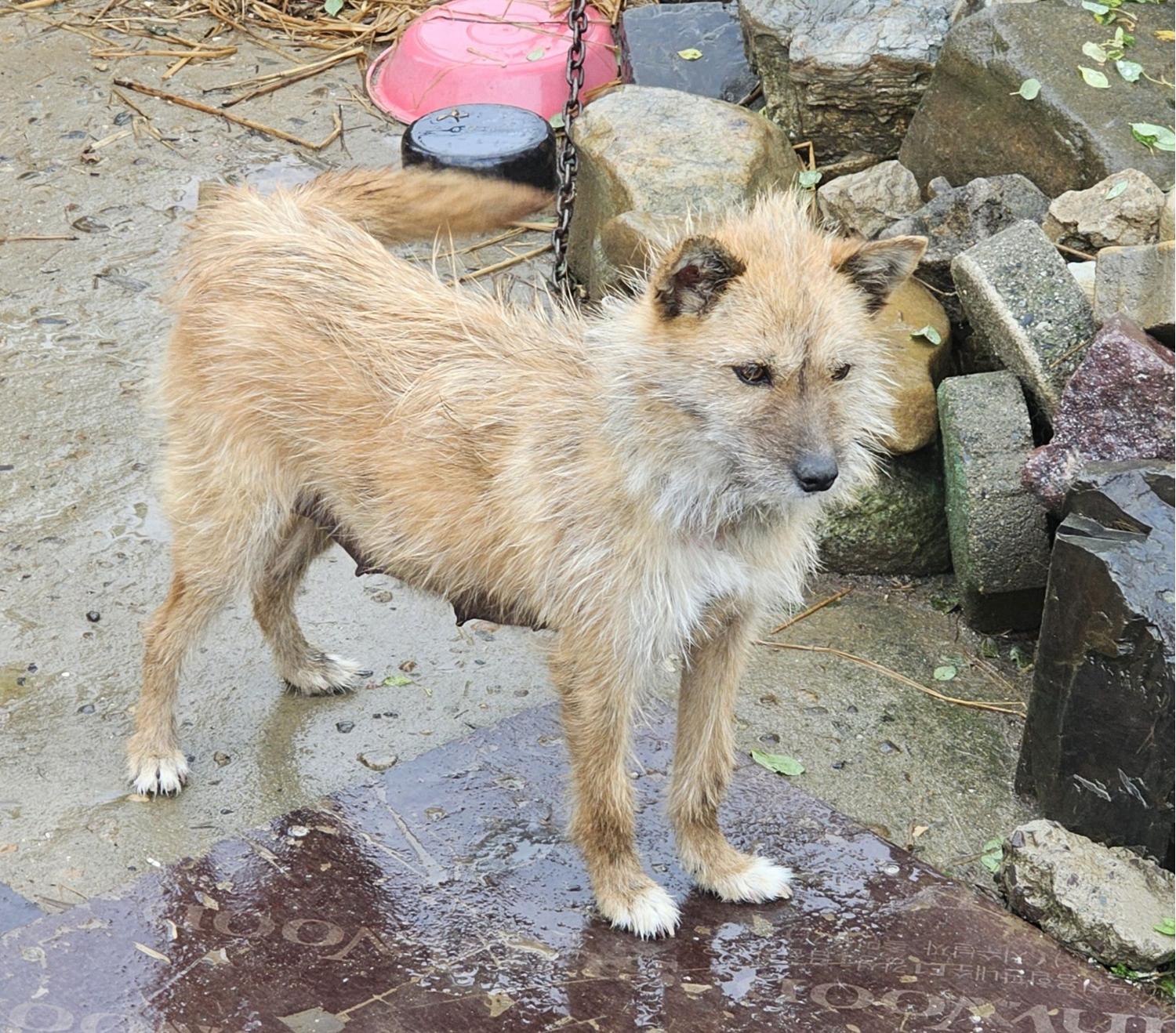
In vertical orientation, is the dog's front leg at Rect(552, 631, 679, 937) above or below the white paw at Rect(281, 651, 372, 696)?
above

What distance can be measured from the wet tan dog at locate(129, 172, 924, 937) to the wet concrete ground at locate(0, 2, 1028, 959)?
0.23 meters

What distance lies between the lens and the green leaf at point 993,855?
170 inches

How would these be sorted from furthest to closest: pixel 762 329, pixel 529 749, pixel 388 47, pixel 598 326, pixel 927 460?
pixel 388 47, pixel 927 460, pixel 529 749, pixel 598 326, pixel 762 329

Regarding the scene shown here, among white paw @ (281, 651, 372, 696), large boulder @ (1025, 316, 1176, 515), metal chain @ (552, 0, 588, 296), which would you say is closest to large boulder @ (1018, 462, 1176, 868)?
large boulder @ (1025, 316, 1176, 515)

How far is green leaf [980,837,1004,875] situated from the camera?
4.31 meters

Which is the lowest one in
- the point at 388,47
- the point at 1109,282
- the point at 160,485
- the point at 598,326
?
the point at 388,47

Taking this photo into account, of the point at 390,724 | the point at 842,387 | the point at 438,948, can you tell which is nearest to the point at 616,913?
the point at 438,948

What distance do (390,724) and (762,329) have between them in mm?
2113

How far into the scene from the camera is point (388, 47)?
9.03 metres

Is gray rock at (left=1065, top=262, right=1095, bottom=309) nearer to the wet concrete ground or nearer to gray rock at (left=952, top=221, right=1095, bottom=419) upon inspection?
gray rock at (left=952, top=221, right=1095, bottom=419)

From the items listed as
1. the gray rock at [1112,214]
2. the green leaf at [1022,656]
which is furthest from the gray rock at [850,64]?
the green leaf at [1022,656]

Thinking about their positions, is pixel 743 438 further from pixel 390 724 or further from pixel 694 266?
pixel 390 724

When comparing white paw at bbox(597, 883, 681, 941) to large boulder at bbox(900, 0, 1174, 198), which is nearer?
white paw at bbox(597, 883, 681, 941)

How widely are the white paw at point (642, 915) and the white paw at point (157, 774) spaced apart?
4.61 feet
